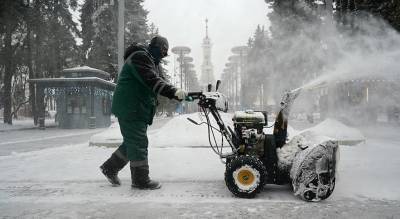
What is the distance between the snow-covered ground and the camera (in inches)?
133

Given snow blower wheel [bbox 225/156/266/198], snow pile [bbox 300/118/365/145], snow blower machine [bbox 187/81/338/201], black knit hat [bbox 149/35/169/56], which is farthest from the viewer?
snow pile [bbox 300/118/365/145]

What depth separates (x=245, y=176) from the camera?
12.8 ft

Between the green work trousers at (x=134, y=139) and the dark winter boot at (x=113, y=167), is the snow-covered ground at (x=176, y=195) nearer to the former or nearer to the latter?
the dark winter boot at (x=113, y=167)

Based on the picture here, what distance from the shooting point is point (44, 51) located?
28.5 meters

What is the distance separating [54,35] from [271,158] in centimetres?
2884

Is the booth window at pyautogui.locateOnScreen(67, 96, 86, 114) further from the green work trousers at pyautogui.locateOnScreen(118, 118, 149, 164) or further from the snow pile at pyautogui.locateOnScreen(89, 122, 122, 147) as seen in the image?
the green work trousers at pyautogui.locateOnScreen(118, 118, 149, 164)

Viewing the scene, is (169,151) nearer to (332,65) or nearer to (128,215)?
(128,215)

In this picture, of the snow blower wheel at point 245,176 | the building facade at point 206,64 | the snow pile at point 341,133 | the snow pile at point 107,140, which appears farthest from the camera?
the building facade at point 206,64

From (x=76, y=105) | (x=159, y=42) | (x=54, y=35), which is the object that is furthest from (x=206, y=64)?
(x=159, y=42)

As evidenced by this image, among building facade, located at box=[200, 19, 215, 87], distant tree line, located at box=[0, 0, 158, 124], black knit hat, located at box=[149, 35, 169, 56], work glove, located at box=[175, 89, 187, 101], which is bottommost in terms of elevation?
work glove, located at box=[175, 89, 187, 101]

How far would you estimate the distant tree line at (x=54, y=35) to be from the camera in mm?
25891

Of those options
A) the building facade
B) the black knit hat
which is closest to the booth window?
the black knit hat

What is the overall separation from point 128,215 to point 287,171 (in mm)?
1923

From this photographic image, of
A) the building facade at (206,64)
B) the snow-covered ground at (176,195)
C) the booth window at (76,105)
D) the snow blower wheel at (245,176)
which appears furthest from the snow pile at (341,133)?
the building facade at (206,64)
